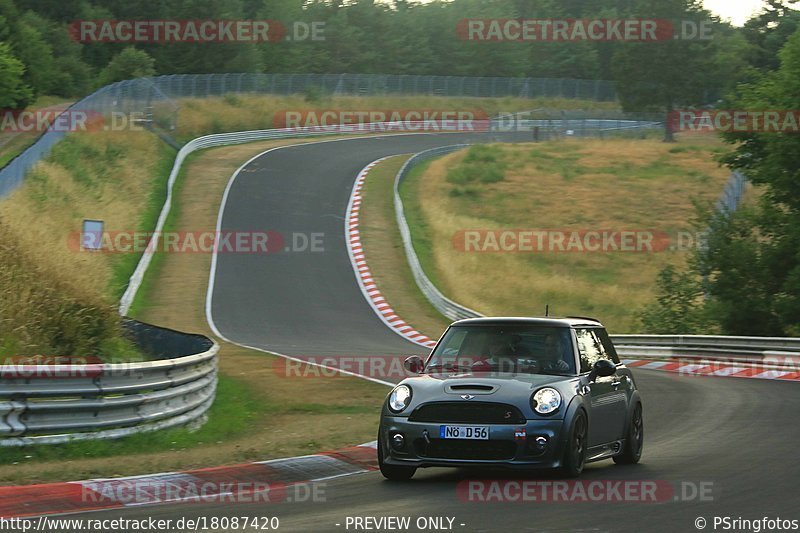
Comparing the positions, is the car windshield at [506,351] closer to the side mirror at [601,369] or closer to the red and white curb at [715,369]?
the side mirror at [601,369]

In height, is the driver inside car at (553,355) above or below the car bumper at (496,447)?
above

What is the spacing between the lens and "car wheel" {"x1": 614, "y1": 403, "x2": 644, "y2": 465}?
11.6 meters

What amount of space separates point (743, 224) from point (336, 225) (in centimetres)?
1626

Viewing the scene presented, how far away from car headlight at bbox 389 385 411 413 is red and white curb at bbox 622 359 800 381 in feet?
53.2

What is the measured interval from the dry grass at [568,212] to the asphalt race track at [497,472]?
16.5ft

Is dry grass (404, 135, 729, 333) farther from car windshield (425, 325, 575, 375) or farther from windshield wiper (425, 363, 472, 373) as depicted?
windshield wiper (425, 363, 472, 373)

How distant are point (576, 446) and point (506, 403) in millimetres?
784

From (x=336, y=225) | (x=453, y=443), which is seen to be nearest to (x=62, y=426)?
(x=453, y=443)

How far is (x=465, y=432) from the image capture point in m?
9.77

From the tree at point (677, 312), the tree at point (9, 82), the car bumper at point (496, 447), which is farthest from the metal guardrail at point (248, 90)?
the car bumper at point (496, 447)

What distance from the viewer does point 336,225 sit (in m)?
45.2

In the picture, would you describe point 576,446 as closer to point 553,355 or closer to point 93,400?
point 553,355

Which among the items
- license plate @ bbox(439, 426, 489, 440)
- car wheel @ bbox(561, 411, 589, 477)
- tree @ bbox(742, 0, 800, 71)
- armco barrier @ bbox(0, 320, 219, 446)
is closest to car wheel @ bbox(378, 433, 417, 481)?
license plate @ bbox(439, 426, 489, 440)

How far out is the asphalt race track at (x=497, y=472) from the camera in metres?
8.45
